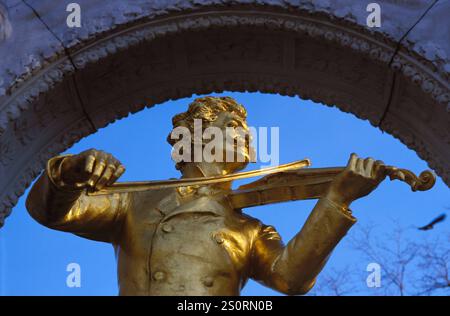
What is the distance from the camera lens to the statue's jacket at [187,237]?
5309 mm

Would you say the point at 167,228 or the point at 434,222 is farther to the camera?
the point at 434,222

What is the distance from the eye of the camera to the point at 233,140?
5.93 meters

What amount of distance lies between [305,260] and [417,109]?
1.19 metres

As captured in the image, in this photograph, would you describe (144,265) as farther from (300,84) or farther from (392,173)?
(300,84)

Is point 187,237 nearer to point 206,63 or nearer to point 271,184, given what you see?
point 271,184

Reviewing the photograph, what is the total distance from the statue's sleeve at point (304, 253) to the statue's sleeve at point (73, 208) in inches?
26.6

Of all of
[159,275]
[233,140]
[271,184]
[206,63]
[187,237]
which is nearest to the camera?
[159,275]

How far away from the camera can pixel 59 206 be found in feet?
A: 17.6

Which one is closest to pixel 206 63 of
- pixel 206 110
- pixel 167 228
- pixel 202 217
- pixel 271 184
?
pixel 206 110

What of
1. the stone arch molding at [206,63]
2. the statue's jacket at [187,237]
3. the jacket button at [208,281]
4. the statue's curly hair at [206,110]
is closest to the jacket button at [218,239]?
the statue's jacket at [187,237]

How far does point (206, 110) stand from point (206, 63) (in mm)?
505

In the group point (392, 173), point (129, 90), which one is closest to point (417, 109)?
point (392, 173)

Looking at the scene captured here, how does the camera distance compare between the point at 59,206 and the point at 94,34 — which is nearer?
the point at 59,206

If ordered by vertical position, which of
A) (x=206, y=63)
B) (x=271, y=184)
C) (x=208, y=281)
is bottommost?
(x=208, y=281)
